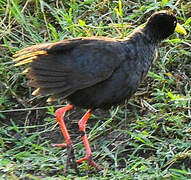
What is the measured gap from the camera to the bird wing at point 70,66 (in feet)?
15.1

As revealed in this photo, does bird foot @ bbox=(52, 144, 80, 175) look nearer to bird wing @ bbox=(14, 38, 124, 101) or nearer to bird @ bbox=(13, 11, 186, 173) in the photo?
bird @ bbox=(13, 11, 186, 173)

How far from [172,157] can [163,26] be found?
113 cm

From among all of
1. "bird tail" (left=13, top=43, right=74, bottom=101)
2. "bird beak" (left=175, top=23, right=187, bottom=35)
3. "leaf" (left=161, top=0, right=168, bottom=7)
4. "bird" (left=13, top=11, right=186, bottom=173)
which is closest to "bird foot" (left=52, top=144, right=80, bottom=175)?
"bird" (left=13, top=11, right=186, bottom=173)

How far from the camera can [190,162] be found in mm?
4598

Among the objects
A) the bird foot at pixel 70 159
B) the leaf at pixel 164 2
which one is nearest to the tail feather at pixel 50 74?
the bird foot at pixel 70 159

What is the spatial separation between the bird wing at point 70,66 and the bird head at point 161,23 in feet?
1.61

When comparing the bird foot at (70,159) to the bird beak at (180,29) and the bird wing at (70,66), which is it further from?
the bird beak at (180,29)

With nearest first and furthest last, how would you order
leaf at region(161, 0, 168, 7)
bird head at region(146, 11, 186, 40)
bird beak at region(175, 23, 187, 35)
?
bird head at region(146, 11, 186, 40) → bird beak at region(175, 23, 187, 35) → leaf at region(161, 0, 168, 7)

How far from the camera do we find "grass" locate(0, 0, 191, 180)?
183 inches

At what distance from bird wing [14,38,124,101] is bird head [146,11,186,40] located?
1.61ft

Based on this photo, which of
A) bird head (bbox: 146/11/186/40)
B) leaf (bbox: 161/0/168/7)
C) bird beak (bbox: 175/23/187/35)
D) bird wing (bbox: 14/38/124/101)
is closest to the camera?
bird wing (bbox: 14/38/124/101)

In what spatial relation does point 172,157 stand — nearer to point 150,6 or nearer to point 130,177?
point 130,177

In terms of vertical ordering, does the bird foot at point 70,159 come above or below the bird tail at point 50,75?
below

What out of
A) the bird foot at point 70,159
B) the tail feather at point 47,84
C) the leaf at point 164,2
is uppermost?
the leaf at point 164,2
